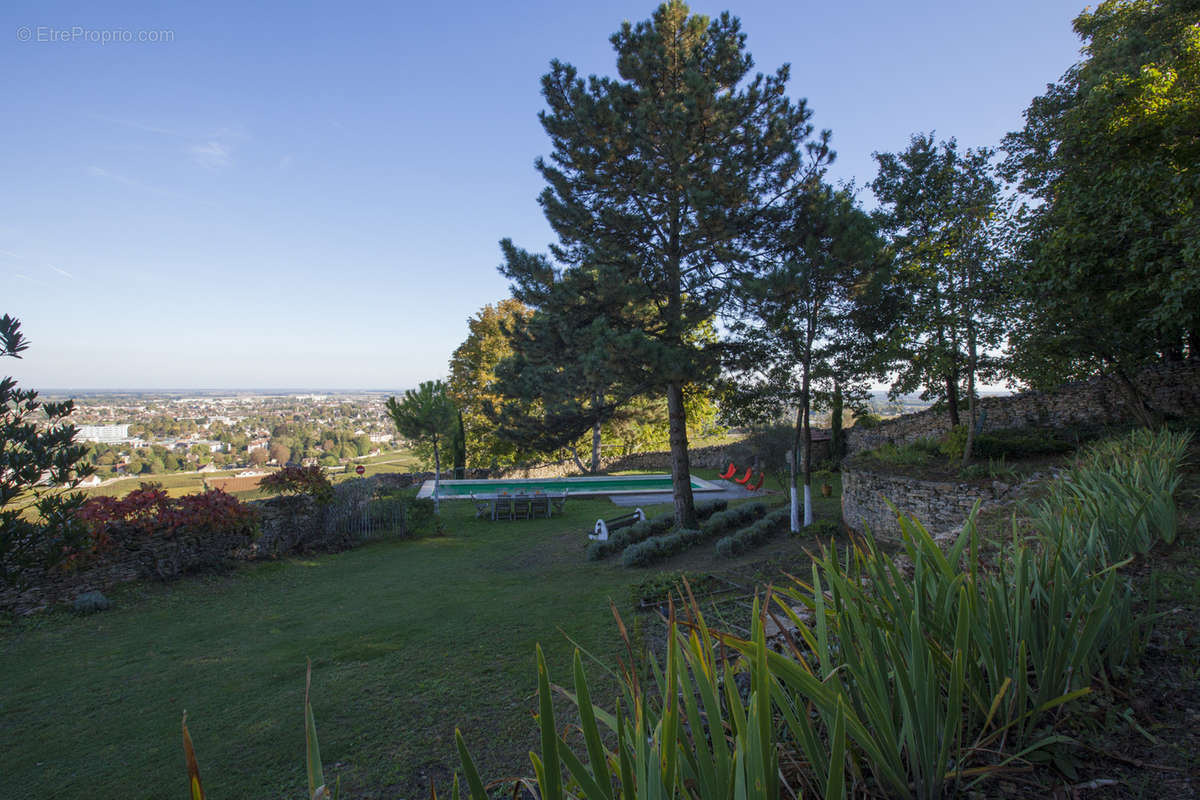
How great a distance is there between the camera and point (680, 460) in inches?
408

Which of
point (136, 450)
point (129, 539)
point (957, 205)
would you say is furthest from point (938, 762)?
point (136, 450)

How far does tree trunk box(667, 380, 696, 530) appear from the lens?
10.1 meters

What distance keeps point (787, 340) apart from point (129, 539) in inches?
448

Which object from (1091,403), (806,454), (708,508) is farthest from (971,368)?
(1091,403)

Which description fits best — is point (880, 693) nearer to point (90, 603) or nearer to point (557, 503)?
point (90, 603)

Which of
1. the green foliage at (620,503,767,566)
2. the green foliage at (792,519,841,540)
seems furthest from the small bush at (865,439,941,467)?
the green foliage at (620,503,767,566)

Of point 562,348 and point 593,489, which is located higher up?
point 562,348

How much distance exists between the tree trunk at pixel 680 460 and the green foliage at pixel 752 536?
1.26m

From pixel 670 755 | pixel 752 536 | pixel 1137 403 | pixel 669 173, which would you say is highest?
pixel 669 173

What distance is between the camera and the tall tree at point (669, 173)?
8883mm

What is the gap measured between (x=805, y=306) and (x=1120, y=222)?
4.13 meters

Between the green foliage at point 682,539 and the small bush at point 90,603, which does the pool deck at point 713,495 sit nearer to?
the green foliage at point 682,539

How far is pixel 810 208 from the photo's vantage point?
948 centimetres

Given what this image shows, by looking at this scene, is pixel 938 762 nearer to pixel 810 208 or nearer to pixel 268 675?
pixel 268 675
